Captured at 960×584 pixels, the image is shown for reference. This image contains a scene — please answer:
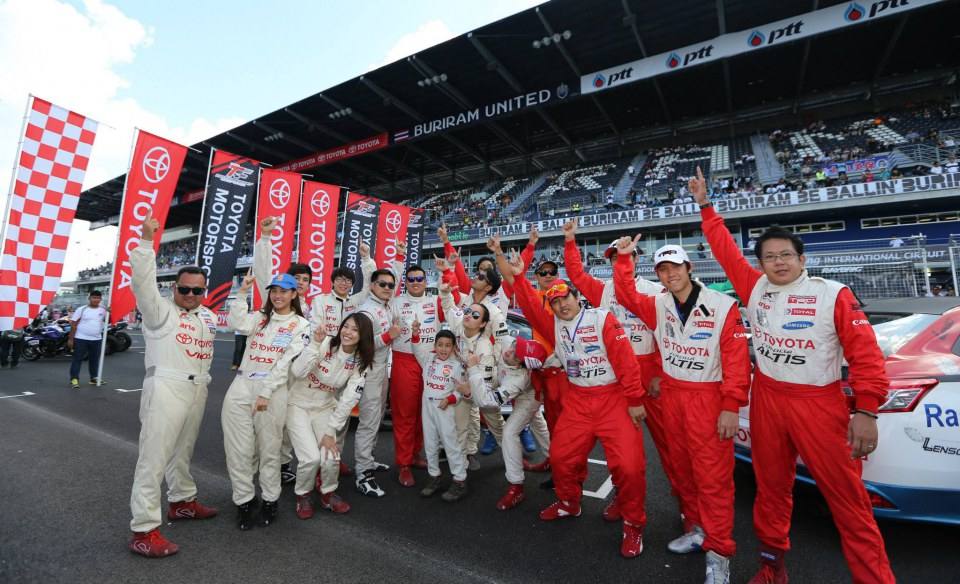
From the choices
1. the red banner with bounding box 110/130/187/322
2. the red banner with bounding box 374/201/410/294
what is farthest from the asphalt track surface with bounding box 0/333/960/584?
the red banner with bounding box 374/201/410/294

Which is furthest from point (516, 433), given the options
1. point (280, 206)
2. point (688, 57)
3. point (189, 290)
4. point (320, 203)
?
point (688, 57)

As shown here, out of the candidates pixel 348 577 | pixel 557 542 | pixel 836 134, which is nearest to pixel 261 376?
pixel 348 577

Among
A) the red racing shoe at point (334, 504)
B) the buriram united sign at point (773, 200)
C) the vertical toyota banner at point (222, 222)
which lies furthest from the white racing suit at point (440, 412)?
the buriram united sign at point (773, 200)

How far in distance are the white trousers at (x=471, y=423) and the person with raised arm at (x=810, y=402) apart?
70.1 inches

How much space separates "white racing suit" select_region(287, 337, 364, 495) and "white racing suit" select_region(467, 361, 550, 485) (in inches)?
36.6

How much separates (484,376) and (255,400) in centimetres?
167

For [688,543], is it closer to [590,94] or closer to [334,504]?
[334,504]

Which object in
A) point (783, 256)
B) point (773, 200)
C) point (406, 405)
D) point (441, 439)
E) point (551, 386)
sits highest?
point (773, 200)

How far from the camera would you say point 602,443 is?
8.81 ft

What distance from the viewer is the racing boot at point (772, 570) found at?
211cm

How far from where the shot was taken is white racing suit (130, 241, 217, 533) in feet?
8.25

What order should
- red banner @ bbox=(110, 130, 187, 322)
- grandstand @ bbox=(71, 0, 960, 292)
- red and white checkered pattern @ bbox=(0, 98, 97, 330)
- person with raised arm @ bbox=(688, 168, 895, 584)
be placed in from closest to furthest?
person with raised arm @ bbox=(688, 168, 895, 584), red and white checkered pattern @ bbox=(0, 98, 97, 330), red banner @ bbox=(110, 130, 187, 322), grandstand @ bbox=(71, 0, 960, 292)

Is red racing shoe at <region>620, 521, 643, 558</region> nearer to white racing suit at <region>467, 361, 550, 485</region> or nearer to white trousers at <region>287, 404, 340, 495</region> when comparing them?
white racing suit at <region>467, 361, 550, 485</region>

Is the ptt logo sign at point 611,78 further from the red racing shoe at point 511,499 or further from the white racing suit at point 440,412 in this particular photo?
the red racing shoe at point 511,499
